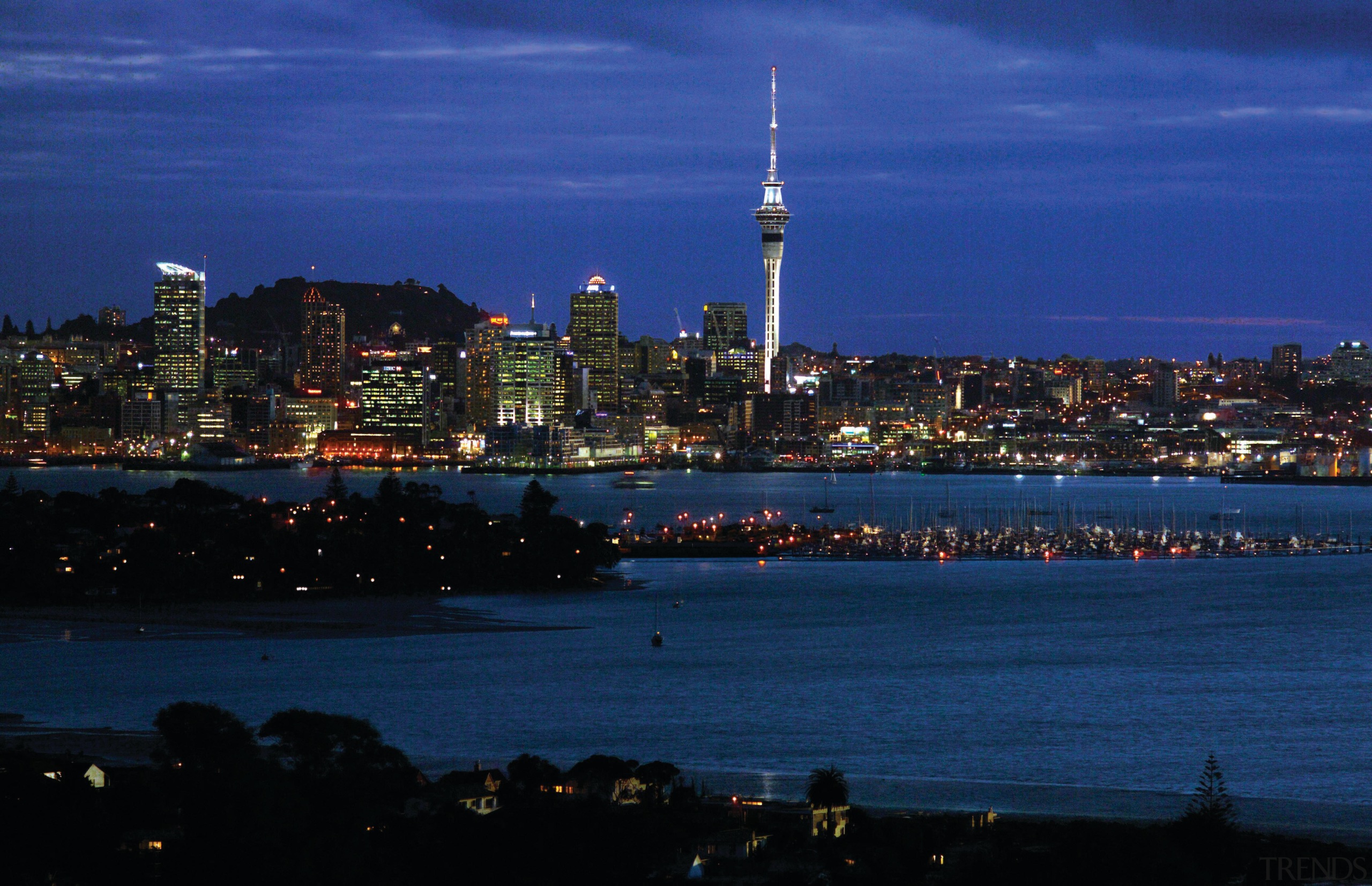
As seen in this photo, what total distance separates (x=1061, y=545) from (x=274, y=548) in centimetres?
2001

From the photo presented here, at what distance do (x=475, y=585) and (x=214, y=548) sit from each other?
4.36 metres

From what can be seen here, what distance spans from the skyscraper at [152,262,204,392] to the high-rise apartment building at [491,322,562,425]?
20668mm

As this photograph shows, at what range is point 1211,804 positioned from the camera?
12.7m

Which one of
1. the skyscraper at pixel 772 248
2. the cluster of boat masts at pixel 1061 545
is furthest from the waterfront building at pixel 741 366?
the cluster of boat masts at pixel 1061 545

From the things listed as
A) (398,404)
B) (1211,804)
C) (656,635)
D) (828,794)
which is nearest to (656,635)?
(656,635)

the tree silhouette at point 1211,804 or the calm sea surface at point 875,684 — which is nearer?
the tree silhouette at point 1211,804

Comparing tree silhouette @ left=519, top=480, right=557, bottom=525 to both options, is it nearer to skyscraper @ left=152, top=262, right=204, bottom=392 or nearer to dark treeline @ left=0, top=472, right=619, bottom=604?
dark treeline @ left=0, top=472, right=619, bottom=604

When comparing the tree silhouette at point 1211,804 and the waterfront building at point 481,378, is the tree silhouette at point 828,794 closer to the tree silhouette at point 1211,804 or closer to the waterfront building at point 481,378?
the tree silhouette at point 1211,804

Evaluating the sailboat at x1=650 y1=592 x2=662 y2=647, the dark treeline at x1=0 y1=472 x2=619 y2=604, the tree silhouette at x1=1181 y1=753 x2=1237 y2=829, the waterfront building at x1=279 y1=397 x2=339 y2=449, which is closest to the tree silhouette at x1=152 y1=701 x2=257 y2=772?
the tree silhouette at x1=1181 y1=753 x2=1237 y2=829

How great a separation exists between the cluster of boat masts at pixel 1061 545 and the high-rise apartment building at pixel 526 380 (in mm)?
60481

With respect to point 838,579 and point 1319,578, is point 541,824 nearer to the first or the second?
point 838,579

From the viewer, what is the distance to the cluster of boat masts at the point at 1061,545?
4072 cm

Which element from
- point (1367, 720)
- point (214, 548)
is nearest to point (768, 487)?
point (214, 548)

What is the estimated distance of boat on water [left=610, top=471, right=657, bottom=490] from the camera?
2936 inches
